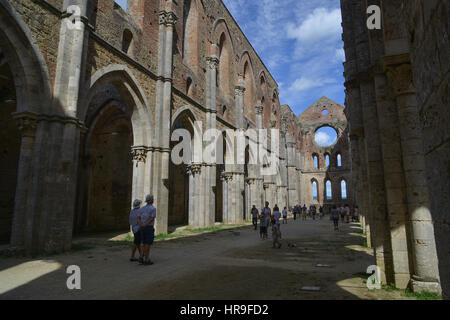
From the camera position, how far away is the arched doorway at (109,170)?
16.1 metres

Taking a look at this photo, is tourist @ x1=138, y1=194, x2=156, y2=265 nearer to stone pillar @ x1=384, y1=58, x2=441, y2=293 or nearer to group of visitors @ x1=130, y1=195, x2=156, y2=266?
group of visitors @ x1=130, y1=195, x2=156, y2=266

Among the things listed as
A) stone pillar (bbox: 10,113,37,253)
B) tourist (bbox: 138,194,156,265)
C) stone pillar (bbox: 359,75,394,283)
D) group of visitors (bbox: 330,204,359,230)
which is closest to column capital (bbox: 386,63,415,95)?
stone pillar (bbox: 359,75,394,283)

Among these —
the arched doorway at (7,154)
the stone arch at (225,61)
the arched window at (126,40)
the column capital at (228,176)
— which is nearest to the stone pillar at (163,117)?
the arched window at (126,40)

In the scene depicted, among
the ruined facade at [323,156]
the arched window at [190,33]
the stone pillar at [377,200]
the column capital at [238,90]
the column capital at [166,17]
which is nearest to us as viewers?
the stone pillar at [377,200]

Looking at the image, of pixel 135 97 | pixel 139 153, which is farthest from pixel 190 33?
pixel 139 153

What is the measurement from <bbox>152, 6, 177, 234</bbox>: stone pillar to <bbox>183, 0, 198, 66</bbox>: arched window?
10.3ft

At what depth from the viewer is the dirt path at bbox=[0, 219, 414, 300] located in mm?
4141

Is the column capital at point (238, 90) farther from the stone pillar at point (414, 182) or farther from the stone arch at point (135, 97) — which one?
the stone pillar at point (414, 182)

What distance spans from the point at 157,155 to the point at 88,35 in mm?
5271

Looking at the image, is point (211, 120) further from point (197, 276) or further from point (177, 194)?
point (197, 276)

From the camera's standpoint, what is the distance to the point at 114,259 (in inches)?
277

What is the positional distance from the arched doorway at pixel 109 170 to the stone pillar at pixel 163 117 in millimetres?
3953
